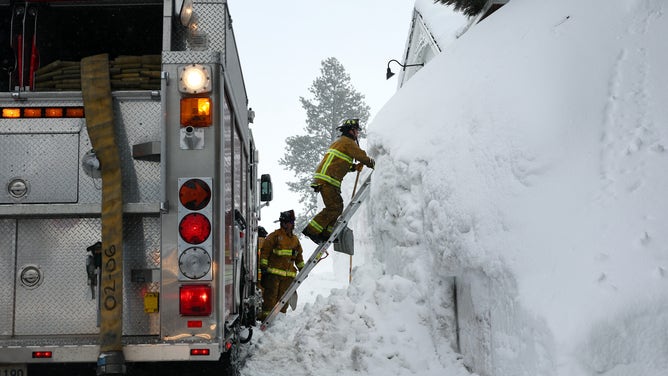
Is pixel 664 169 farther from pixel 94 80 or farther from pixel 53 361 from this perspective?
pixel 53 361

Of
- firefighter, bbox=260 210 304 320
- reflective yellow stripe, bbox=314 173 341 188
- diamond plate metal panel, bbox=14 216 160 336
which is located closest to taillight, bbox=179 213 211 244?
diamond plate metal panel, bbox=14 216 160 336

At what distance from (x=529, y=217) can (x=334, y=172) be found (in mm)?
4503

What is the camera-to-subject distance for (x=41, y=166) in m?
3.70

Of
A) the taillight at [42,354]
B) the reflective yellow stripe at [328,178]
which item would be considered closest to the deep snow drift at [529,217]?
the reflective yellow stripe at [328,178]

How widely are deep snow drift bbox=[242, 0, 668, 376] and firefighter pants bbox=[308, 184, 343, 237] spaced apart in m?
1.22

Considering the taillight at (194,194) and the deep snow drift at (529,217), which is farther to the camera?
the deep snow drift at (529,217)

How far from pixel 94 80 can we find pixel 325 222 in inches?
210

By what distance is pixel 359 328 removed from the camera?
256 inches

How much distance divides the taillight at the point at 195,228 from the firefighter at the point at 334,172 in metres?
5.08

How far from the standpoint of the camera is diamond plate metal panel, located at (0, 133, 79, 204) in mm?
3664

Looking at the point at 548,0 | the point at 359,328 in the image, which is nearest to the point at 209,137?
the point at 359,328

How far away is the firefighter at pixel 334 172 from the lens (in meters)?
8.69

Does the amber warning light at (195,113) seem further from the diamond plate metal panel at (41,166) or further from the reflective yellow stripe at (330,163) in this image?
the reflective yellow stripe at (330,163)

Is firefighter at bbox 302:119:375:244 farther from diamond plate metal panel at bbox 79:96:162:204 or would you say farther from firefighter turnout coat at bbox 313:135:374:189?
diamond plate metal panel at bbox 79:96:162:204
